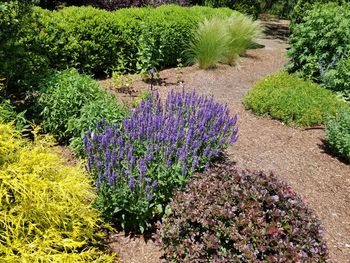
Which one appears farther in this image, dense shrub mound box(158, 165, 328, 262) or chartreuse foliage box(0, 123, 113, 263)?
dense shrub mound box(158, 165, 328, 262)

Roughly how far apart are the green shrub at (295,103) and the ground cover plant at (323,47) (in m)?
0.60

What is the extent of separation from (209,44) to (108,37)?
92.1 inches

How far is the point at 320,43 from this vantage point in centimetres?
805

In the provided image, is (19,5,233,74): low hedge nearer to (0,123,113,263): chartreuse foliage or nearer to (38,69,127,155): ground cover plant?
(38,69,127,155): ground cover plant

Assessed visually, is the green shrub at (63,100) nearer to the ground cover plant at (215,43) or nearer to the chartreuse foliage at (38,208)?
the chartreuse foliage at (38,208)

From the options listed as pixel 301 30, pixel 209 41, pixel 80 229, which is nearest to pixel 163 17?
pixel 209 41

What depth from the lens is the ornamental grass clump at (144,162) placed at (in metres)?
3.28

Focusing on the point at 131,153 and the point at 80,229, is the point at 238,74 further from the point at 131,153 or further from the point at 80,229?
the point at 80,229

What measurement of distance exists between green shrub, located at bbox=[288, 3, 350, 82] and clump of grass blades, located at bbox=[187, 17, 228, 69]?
5.04 ft

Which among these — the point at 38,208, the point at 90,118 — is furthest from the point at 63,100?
the point at 38,208

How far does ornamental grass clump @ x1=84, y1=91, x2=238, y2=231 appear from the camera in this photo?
3.28 meters

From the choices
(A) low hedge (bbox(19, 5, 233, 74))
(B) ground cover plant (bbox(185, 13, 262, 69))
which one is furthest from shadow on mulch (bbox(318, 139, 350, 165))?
(B) ground cover plant (bbox(185, 13, 262, 69))

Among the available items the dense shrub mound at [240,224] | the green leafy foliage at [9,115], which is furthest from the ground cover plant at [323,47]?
the green leafy foliage at [9,115]

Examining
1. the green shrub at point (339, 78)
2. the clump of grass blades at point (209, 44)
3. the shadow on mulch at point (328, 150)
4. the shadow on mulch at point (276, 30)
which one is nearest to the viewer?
the shadow on mulch at point (328, 150)
